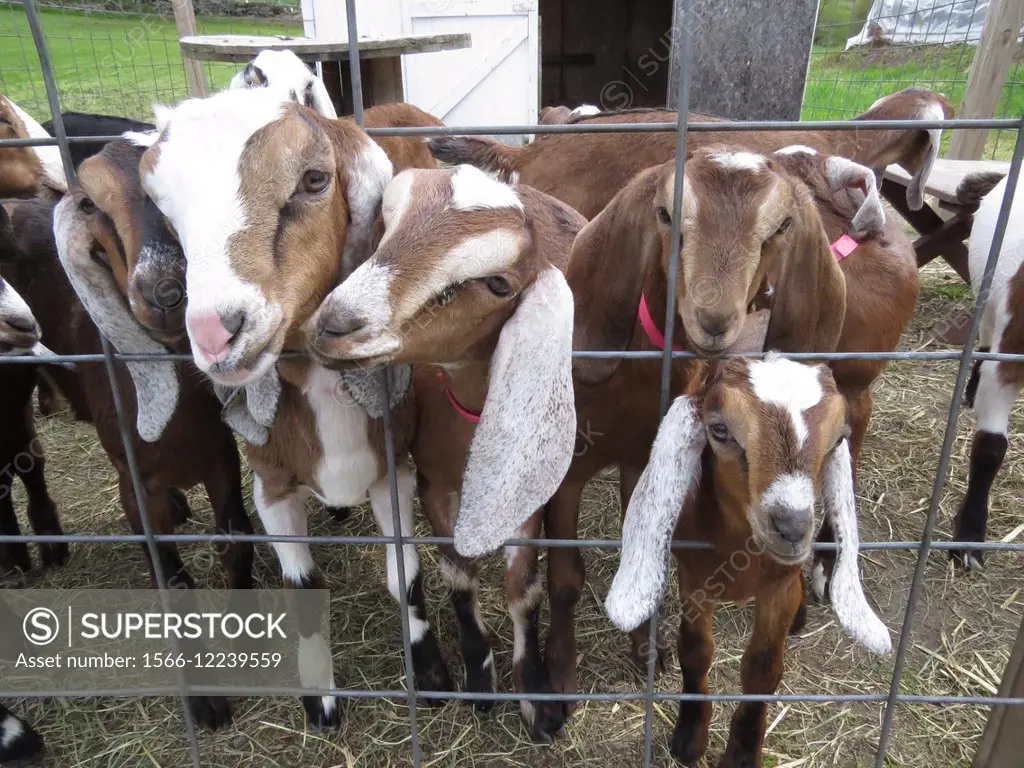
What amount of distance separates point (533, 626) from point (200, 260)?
55.7 inches

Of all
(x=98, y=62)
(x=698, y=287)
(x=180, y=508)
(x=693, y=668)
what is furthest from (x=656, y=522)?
(x=98, y=62)

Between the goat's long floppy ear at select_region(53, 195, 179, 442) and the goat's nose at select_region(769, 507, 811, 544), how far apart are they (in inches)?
48.7

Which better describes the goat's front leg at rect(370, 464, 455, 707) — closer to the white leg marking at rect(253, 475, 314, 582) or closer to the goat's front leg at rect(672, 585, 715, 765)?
the white leg marking at rect(253, 475, 314, 582)

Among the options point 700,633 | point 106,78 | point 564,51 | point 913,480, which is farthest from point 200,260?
point 564,51

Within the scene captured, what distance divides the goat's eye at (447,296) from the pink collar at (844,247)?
151 cm

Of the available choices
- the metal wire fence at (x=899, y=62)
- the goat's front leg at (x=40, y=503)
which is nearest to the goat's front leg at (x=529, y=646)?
the goat's front leg at (x=40, y=503)

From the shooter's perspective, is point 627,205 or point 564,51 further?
point 564,51

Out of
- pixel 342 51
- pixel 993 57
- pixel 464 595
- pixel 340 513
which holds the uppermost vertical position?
pixel 342 51

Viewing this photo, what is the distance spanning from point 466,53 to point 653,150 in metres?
4.49

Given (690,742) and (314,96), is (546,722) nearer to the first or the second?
(690,742)

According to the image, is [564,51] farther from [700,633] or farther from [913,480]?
[700,633]

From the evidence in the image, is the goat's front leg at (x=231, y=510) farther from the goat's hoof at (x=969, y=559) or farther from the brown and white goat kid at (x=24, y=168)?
the goat's hoof at (x=969, y=559)

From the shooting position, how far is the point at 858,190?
2373 millimetres

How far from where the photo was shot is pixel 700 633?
186 cm
